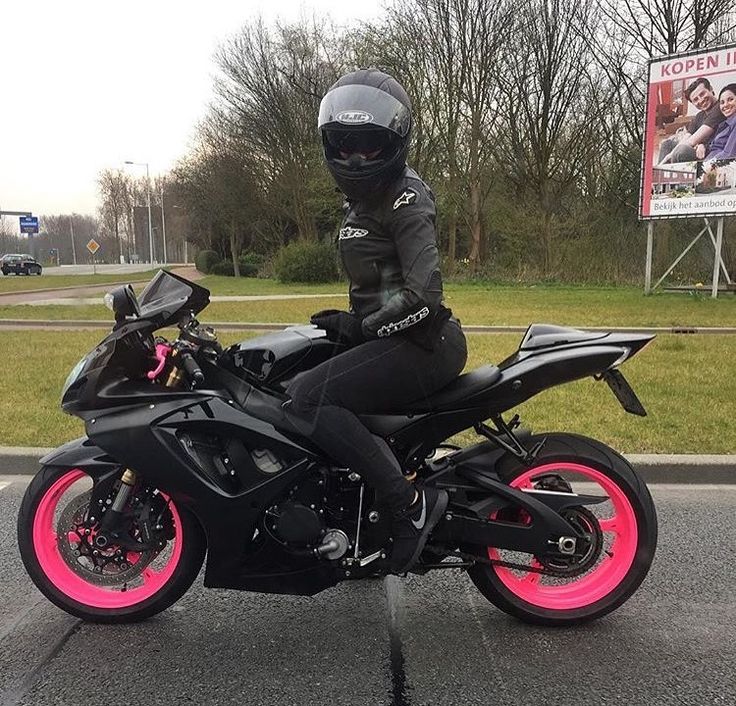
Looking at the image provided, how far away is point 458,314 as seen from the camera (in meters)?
13.7

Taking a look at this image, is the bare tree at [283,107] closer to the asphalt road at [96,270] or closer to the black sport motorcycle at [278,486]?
the asphalt road at [96,270]

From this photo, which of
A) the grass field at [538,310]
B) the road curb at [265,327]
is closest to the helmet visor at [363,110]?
the road curb at [265,327]

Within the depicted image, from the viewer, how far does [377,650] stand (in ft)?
8.68

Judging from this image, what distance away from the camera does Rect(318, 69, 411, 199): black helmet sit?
7.77 ft

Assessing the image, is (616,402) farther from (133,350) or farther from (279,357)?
(133,350)

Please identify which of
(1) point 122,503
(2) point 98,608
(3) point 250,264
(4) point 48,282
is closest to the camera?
(1) point 122,503

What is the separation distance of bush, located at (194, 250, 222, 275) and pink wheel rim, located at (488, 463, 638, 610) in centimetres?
4312

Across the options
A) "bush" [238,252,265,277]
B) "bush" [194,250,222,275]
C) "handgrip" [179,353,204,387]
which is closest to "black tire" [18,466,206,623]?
"handgrip" [179,353,204,387]

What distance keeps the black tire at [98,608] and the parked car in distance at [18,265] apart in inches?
1919

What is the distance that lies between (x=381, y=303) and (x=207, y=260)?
45107 millimetres

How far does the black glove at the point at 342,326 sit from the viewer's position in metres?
2.61

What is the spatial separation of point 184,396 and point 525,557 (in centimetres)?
162

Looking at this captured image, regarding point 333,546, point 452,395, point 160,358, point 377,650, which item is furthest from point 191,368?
point 377,650

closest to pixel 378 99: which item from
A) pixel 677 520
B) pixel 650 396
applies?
Answer: pixel 677 520
